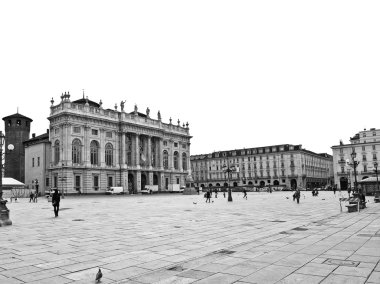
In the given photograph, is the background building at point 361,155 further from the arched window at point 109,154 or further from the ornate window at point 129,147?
the arched window at point 109,154

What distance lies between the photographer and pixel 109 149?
7494cm

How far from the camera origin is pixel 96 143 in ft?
237

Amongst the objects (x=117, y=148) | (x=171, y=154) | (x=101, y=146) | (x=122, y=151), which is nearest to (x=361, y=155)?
(x=171, y=154)

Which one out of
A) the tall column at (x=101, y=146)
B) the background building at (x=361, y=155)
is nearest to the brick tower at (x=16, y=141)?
the tall column at (x=101, y=146)

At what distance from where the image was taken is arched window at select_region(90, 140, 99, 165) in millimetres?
70994

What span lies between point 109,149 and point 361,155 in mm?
70336

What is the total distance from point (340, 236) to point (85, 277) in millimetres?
8213

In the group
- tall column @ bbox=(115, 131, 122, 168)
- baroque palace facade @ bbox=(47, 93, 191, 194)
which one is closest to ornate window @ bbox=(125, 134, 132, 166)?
baroque palace facade @ bbox=(47, 93, 191, 194)

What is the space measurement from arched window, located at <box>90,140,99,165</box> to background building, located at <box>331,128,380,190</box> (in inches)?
2598

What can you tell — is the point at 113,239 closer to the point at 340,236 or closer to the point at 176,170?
the point at 340,236

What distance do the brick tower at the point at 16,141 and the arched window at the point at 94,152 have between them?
26.4 meters

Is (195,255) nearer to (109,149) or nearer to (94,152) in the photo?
(94,152)

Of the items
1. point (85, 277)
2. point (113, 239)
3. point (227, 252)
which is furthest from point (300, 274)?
point (113, 239)

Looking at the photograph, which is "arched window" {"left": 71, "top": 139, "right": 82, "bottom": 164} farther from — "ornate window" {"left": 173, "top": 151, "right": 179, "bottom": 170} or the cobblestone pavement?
the cobblestone pavement
